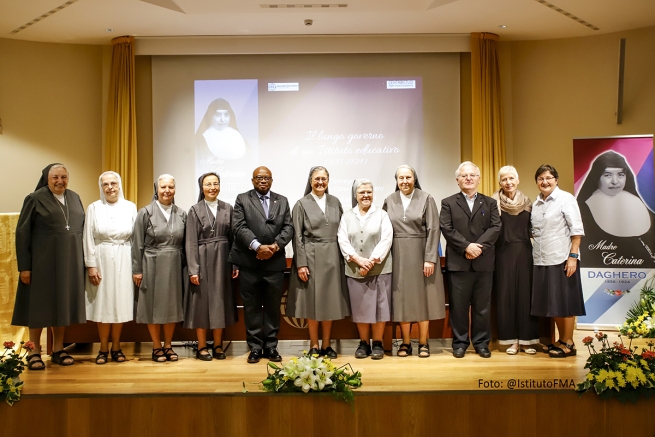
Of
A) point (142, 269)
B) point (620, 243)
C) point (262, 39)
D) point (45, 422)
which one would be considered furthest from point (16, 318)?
point (620, 243)

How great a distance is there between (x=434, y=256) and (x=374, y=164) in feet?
7.96

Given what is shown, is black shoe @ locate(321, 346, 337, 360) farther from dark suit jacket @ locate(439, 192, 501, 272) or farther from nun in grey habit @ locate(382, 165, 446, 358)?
dark suit jacket @ locate(439, 192, 501, 272)

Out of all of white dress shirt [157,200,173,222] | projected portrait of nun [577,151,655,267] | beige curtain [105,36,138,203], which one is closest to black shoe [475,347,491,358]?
projected portrait of nun [577,151,655,267]

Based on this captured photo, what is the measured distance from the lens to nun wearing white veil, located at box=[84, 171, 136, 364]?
15.4 feet

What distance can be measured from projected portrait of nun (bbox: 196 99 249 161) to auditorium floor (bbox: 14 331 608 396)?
8.52 feet

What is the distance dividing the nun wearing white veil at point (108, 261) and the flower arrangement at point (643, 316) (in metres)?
4.12

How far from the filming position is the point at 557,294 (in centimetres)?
473

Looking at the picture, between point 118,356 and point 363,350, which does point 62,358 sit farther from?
point 363,350

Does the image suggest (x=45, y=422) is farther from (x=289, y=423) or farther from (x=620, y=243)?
(x=620, y=243)

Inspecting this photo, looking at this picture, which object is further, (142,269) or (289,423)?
(142,269)

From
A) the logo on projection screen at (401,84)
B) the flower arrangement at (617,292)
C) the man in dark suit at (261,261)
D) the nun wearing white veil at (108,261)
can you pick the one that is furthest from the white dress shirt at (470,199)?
the nun wearing white veil at (108,261)

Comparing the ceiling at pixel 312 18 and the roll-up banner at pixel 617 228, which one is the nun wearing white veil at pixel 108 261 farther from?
the roll-up banner at pixel 617 228

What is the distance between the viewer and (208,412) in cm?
363

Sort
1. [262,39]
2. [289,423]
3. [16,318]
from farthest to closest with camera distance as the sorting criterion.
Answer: [262,39], [16,318], [289,423]
